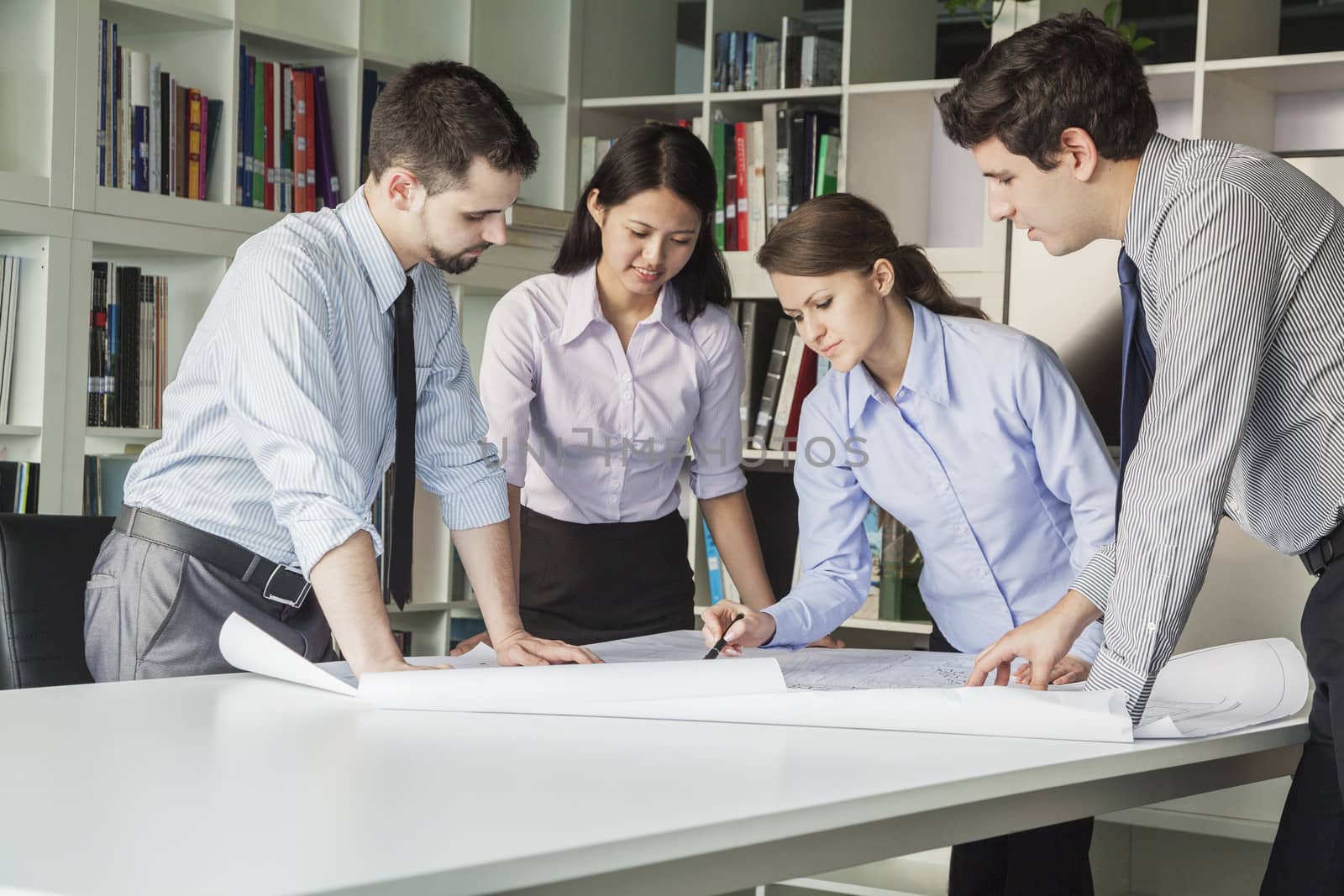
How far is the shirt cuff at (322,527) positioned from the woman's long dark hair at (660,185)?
0.91 m

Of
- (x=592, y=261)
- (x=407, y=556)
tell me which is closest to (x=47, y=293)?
(x=592, y=261)

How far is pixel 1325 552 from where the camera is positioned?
4.51 ft

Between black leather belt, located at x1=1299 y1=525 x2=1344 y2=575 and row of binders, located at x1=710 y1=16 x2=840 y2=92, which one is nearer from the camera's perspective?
black leather belt, located at x1=1299 y1=525 x2=1344 y2=575

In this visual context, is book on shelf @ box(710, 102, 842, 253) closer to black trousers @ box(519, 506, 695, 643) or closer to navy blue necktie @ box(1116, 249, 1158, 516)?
black trousers @ box(519, 506, 695, 643)

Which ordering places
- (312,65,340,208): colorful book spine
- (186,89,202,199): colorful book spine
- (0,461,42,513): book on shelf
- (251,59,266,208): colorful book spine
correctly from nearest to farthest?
(0,461,42,513): book on shelf, (186,89,202,199): colorful book spine, (251,59,266,208): colorful book spine, (312,65,340,208): colorful book spine

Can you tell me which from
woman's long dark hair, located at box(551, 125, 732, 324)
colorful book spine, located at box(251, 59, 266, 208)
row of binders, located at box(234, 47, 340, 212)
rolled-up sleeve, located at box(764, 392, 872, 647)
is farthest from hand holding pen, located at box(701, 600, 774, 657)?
colorful book spine, located at box(251, 59, 266, 208)

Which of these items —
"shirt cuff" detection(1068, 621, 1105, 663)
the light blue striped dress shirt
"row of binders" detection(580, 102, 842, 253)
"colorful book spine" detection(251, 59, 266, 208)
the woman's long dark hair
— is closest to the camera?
the light blue striped dress shirt

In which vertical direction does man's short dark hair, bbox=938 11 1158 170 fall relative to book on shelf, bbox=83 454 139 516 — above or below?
above

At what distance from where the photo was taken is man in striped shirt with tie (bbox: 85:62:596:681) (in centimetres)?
163

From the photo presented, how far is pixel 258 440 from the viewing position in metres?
1.55

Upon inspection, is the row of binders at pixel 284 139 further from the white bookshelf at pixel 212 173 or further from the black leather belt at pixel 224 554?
the black leather belt at pixel 224 554

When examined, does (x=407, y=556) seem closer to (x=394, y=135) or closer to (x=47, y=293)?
(x=394, y=135)

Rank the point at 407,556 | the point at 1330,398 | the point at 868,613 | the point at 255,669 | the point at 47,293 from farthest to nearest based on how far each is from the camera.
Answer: the point at 868,613 < the point at 47,293 < the point at 407,556 < the point at 255,669 < the point at 1330,398

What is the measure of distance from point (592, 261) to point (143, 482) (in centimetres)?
91
